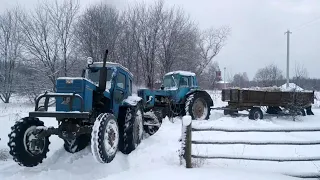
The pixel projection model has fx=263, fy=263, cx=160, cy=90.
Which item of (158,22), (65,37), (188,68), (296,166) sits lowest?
(296,166)

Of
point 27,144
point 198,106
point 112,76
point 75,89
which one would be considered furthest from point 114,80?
point 198,106

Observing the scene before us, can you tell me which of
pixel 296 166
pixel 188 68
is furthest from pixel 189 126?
pixel 188 68

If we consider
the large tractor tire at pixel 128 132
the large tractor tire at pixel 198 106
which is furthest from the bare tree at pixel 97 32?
the large tractor tire at pixel 128 132

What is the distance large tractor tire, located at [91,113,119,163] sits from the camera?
453 centimetres

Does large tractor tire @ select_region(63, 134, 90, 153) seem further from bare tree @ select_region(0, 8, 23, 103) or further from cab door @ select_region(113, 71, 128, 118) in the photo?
bare tree @ select_region(0, 8, 23, 103)

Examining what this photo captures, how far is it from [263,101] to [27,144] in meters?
12.1

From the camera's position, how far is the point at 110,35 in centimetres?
2205

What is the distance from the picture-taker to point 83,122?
5.62m

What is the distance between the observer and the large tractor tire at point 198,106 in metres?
12.3

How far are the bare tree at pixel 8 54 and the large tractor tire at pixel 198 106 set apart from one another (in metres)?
18.1

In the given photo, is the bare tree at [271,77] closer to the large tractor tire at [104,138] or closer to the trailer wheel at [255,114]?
the trailer wheel at [255,114]

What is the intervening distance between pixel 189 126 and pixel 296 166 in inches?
95.4

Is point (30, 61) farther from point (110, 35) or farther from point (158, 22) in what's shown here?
point (158, 22)

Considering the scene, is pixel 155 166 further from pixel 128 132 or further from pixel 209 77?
pixel 209 77
